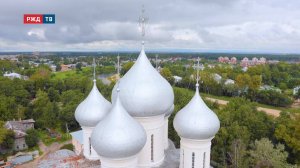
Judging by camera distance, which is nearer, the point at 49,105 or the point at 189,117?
the point at 189,117

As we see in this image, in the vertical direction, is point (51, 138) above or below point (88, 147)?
below

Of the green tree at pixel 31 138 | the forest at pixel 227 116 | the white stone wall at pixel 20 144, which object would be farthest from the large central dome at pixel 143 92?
the white stone wall at pixel 20 144

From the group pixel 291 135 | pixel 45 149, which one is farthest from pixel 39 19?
pixel 291 135

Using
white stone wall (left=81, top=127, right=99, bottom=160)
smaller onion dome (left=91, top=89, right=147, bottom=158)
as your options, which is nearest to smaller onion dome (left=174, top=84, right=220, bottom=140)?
smaller onion dome (left=91, top=89, right=147, bottom=158)

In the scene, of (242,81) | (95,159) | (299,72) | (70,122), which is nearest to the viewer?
(95,159)

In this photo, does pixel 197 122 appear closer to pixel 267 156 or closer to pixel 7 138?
pixel 267 156

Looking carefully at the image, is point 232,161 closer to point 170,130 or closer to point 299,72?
point 170,130

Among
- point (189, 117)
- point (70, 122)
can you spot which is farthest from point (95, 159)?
point (70, 122)
